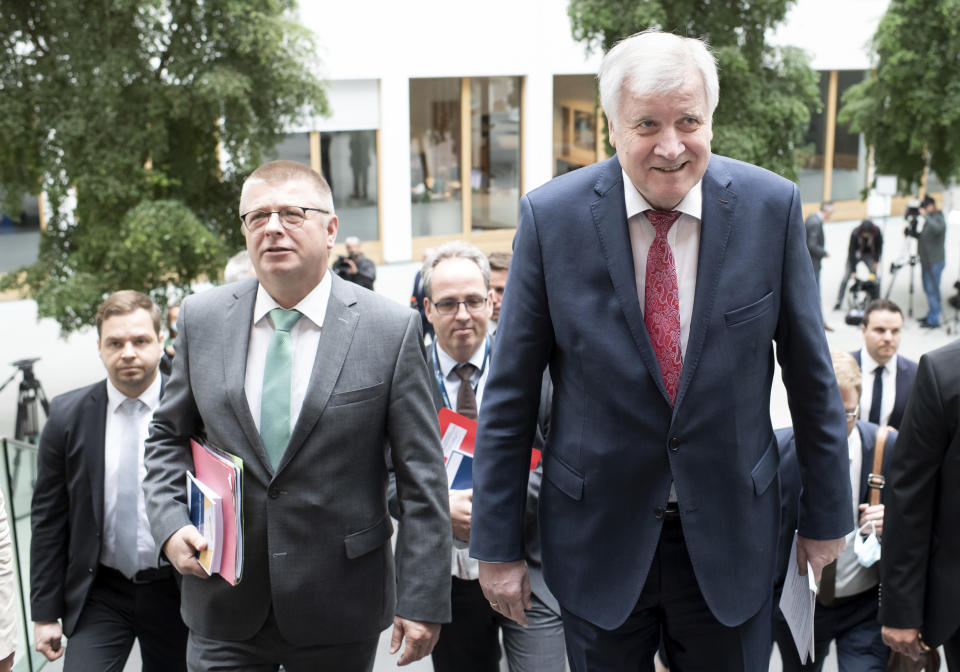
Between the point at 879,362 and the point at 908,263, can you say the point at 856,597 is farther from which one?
the point at 908,263

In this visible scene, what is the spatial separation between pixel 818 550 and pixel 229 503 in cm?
158

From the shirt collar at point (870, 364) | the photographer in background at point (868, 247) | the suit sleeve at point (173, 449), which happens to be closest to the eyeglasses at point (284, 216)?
the suit sleeve at point (173, 449)

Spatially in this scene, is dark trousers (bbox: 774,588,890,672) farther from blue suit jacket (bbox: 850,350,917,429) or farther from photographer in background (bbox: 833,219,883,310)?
photographer in background (bbox: 833,219,883,310)

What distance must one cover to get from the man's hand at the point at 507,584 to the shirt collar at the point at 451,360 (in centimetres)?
168

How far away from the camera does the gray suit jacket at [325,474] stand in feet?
10.6

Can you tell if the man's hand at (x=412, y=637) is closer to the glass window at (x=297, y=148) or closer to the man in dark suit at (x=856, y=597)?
the man in dark suit at (x=856, y=597)

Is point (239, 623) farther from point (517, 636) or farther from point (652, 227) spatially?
point (652, 227)

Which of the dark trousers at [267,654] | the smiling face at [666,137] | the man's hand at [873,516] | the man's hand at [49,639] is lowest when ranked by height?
the man's hand at [49,639]

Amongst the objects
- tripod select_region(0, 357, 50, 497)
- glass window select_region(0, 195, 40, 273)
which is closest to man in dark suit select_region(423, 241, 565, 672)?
tripod select_region(0, 357, 50, 497)

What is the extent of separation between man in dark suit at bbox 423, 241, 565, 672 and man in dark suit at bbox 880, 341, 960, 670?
45.8 inches

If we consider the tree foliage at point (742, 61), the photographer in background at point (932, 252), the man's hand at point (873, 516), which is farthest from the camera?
the photographer in background at point (932, 252)

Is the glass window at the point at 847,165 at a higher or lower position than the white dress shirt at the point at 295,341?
lower

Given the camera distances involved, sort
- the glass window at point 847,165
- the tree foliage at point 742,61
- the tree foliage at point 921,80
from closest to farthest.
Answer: the tree foliage at point 742,61 < the tree foliage at point 921,80 < the glass window at point 847,165

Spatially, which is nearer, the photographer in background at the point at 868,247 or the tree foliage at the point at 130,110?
the tree foliage at the point at 130,110
